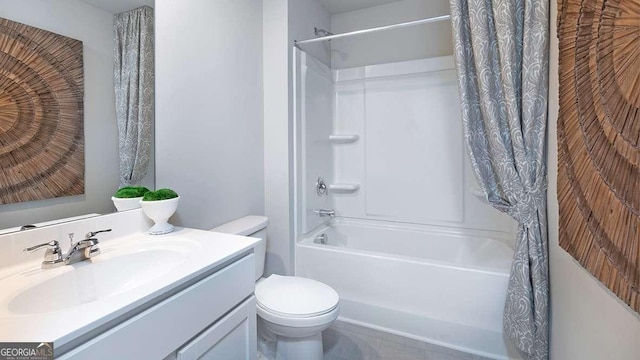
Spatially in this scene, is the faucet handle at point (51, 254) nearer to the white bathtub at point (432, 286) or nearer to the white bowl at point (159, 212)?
the white bowl at point (159, 212)

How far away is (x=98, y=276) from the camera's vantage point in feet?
3.28

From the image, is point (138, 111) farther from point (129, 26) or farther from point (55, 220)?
point (55, 220)

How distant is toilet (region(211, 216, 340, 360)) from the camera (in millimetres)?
1408

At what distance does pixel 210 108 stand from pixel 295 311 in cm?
123

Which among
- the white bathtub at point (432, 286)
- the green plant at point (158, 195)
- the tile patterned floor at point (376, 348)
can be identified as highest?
the green plant at point (158, 195)

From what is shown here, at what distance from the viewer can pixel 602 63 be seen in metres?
0.71

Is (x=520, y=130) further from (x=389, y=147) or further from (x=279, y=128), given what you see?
(x=279, y=128)

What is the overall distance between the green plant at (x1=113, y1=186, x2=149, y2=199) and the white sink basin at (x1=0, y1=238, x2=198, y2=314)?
8.1 inches

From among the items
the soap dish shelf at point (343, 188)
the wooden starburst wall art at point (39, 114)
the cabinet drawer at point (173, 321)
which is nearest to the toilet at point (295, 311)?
the cabinet drawer at point (173, 321)

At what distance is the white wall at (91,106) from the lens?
101 cm

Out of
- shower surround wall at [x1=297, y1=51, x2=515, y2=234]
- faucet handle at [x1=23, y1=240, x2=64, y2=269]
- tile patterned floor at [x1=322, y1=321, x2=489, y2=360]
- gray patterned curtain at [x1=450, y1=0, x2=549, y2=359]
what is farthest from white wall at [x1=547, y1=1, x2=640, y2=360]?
faucet handle at [x1=23, y1=240, x2=64, y2=269]

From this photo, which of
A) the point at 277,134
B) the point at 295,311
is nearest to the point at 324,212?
the point at 277,134

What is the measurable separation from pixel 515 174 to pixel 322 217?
1541mm

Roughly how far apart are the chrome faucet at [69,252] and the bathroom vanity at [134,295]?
0.03 meters
